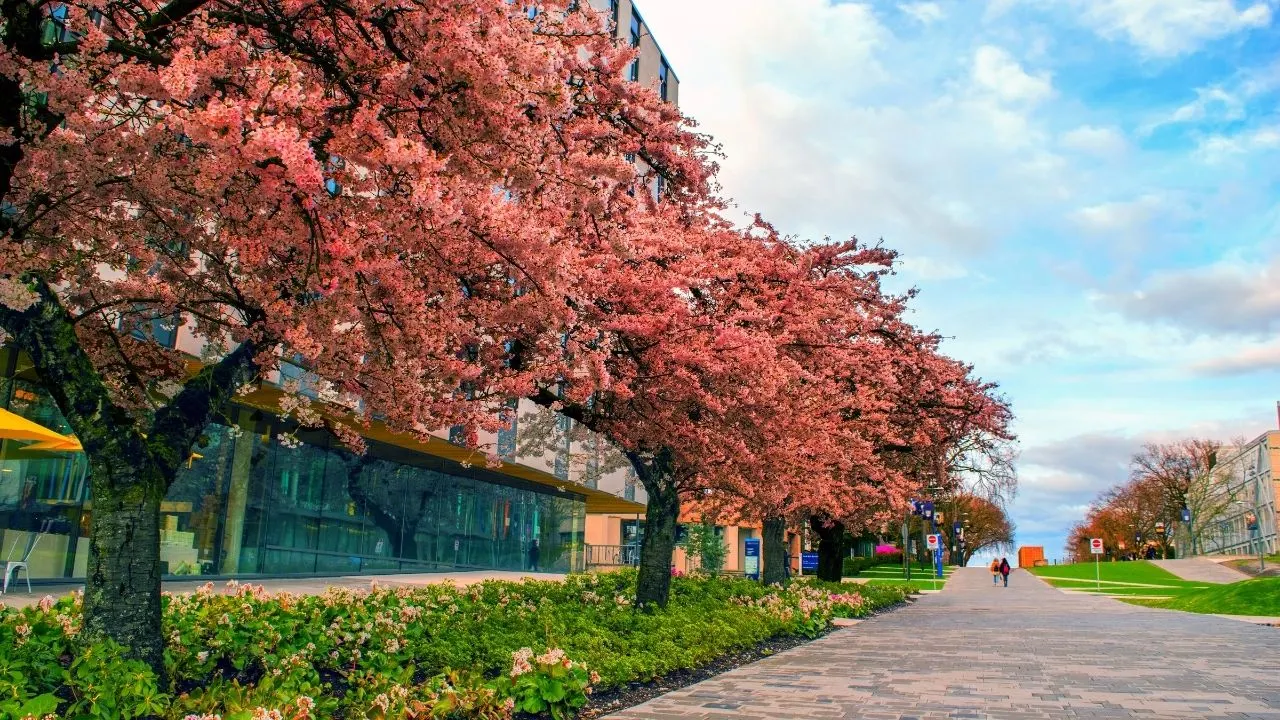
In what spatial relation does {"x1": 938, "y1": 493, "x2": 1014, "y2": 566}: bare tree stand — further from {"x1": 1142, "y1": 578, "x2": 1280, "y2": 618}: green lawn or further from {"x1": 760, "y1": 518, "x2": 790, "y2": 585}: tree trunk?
{"x1": 760, "y1": 518, "x2": 790, "y2": 585}: tree trunk

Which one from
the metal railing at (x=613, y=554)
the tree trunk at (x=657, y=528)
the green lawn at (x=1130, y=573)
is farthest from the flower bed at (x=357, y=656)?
the green lawn at (x=1130, y=573)

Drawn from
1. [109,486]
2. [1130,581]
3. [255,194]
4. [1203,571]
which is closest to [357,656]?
[109,486]

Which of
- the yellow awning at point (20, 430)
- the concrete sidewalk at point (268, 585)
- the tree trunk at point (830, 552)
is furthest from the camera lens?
the tree trunk at point (830, 552)

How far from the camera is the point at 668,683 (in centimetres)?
989

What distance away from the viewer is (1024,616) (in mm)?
23516

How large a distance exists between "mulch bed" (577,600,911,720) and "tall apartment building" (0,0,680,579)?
414 cm

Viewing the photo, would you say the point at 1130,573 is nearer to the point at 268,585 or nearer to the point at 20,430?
the point at 268,585

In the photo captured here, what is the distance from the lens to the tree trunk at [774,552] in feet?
81.7

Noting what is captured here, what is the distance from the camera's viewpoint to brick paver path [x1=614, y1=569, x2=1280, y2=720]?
8367mm

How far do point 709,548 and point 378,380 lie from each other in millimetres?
35467

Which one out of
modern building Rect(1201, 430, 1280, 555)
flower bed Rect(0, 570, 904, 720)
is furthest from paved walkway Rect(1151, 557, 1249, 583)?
Result: flower bed Rect(0, 570, 904, 720)

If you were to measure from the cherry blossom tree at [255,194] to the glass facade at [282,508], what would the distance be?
11.3 ft

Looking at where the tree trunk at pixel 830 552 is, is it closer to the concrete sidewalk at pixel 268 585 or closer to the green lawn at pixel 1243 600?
the green lawn at pixel 1243 600

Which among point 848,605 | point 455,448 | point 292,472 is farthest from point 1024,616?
point 292,472
